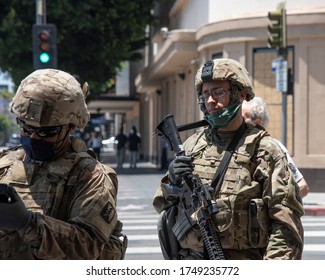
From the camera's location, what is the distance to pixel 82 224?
8.65 feet

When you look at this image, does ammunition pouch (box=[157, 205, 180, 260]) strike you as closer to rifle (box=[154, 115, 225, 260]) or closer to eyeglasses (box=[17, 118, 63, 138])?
rifle (box=[154, 115, 225, 260])

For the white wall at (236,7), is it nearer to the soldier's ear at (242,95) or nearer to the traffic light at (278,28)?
the traffic light at (278,28)

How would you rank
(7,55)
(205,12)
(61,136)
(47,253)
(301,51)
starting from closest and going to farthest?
(47,253) < (61,136) < (301,51) < (205,12) < (7,55)

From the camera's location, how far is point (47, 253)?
2568 millimetres

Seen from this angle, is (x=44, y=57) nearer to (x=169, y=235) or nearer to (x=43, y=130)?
(x=169, y=235)

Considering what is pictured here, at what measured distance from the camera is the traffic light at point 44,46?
1262 cm

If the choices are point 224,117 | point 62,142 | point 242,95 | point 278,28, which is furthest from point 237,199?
point 278,28

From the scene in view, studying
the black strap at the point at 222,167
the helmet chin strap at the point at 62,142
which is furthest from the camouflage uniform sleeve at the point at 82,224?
the black strap at the point at 222,167

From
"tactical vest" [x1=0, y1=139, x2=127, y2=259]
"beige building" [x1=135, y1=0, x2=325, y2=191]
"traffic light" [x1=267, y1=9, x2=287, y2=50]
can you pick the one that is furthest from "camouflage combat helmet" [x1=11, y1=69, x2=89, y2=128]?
"beige building" [x1=135, y1=0, x2=325, y2=191]

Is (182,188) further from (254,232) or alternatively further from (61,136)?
(61,136)

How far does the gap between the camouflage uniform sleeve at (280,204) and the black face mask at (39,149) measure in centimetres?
108

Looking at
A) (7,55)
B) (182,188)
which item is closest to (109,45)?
(7,55)

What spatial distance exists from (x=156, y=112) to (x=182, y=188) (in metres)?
31.3

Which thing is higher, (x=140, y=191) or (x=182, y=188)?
(x=182, y=188)
